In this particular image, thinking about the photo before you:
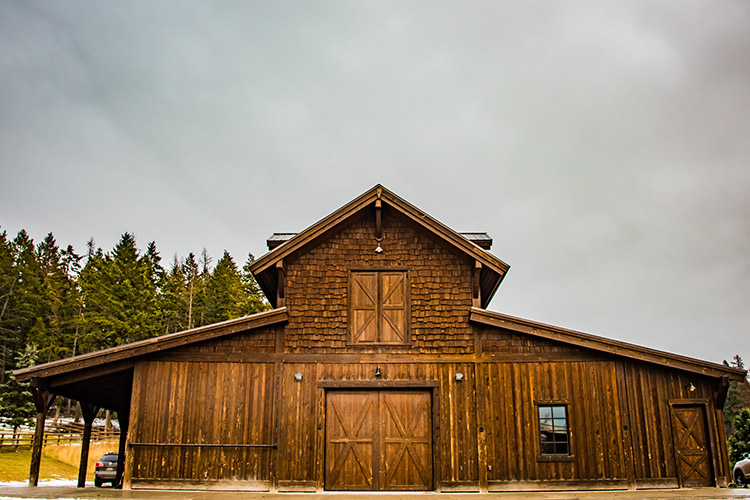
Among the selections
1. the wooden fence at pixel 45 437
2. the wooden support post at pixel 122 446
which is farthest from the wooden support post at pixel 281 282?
the wooden fence at pixel 45 437

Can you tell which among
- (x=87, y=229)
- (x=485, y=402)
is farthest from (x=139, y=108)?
(x=87, y=229)

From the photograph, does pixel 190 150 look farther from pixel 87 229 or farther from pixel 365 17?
pixel 87 229

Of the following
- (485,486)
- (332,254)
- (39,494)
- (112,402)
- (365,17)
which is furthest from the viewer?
(365,17)

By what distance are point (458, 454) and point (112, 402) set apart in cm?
1085

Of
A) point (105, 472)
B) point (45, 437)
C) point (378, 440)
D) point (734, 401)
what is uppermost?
point (734, 401)

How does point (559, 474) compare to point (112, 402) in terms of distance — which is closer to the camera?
point (559, 474)

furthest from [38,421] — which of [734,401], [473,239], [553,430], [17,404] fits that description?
[734,401]

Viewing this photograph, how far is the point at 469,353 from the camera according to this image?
14148 mm

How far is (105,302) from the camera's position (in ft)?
145

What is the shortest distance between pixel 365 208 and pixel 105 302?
35.7 m

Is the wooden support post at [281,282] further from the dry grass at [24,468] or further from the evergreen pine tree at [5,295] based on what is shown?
the evergreen pine tree at [5,295]

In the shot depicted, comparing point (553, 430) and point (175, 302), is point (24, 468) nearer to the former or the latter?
point (553, 430)

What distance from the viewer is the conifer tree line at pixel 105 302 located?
1711 inches

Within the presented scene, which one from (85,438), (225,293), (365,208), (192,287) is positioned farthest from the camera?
(192,287)
